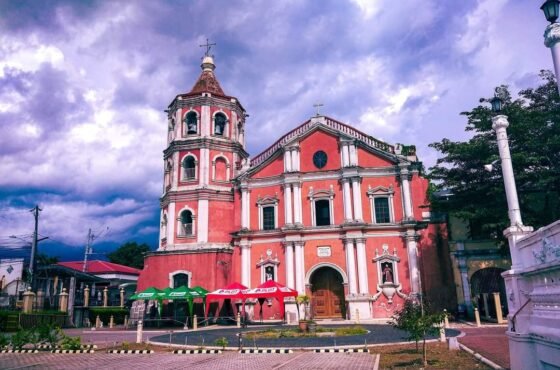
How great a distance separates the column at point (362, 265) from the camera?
26188 millimetres

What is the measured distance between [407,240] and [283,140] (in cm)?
1049

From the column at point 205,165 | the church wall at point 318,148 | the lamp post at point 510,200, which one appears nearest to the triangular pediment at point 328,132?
the church wall at point 318,148

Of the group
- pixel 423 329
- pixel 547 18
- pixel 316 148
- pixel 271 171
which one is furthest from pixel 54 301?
pixel 547 18

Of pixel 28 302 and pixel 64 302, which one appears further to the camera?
pixel 64 302

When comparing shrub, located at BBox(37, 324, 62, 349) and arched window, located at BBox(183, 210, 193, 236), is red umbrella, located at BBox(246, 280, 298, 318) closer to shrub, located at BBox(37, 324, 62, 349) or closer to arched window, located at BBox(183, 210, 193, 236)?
arched window, located at BBox(183, 210, 193, 236)

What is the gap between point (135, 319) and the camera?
28109 millimetres

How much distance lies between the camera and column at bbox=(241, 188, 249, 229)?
29297 mm

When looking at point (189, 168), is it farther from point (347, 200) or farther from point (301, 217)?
point (347, 200)

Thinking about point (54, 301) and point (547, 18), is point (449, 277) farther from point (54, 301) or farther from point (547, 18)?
point (54, 301)

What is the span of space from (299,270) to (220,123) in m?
12.3

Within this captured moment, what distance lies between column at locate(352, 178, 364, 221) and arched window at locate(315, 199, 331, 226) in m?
1.85

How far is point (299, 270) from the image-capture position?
2731 cm

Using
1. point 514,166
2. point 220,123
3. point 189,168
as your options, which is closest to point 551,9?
point 514,166

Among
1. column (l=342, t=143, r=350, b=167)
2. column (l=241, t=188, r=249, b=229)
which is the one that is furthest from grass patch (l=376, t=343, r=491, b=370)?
column (l=241, t=188, r=249, b=229)
